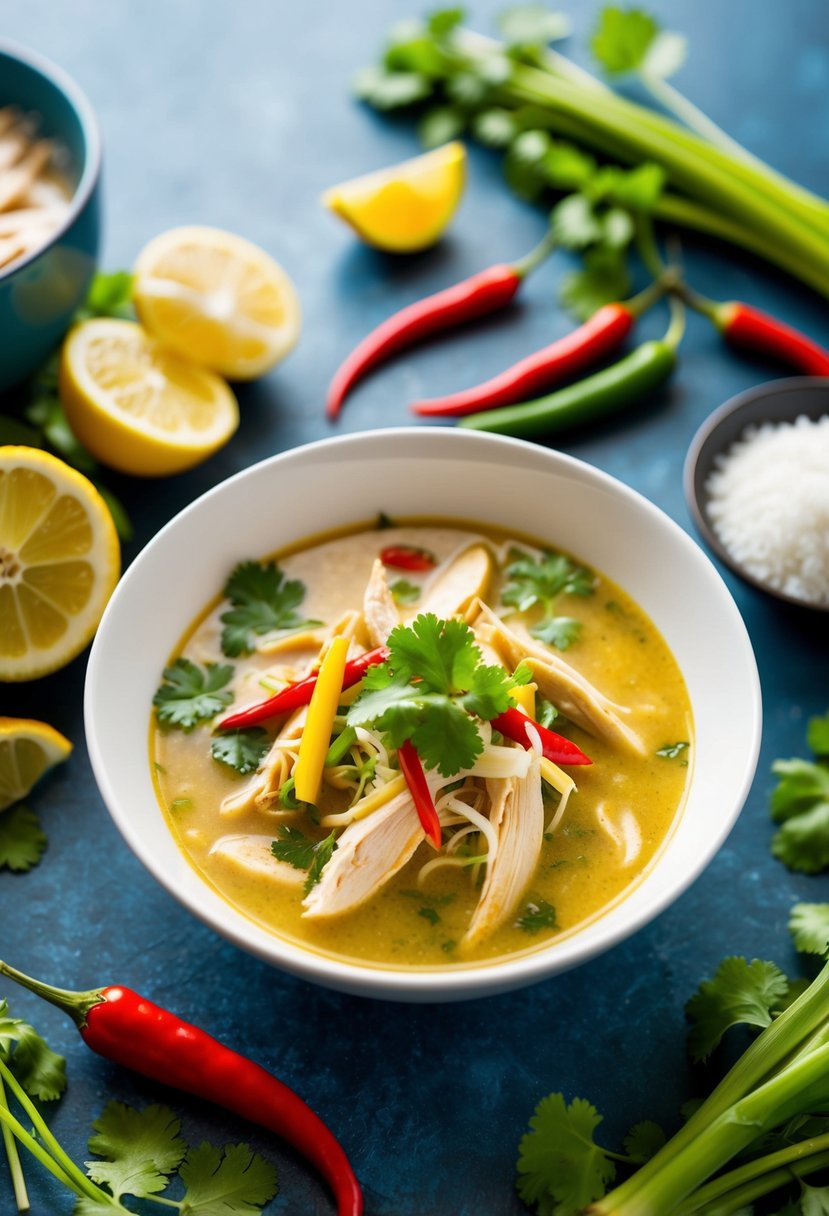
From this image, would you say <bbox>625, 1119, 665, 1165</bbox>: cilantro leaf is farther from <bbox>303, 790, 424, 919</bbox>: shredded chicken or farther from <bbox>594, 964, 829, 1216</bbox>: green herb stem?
<bbox>303, 790, 424, 919</bbox>: shredded chicken

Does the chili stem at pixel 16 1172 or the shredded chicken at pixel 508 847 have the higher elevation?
the shredded chicken at pixel 508 847

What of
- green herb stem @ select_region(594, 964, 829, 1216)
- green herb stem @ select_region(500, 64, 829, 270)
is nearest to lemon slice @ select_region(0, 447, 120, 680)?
green herb stem @ select_region(594, 964, 829, 1216)

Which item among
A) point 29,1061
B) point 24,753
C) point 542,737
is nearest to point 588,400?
point 542,737

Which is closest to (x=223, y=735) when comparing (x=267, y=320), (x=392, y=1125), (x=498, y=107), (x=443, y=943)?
(x=443, y=943)

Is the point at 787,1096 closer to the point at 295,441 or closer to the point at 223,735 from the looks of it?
the point at 223,735

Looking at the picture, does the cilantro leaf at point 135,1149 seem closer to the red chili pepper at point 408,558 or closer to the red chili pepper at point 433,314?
the red chili pepper at point 408,558

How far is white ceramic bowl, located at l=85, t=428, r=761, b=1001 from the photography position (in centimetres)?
275

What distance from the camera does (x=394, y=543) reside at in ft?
12.2

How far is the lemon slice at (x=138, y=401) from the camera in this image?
3.95 metres

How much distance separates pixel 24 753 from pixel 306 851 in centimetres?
93

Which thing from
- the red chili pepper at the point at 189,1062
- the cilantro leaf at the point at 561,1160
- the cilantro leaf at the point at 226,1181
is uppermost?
the cilantro leaf at the point at 561,1160

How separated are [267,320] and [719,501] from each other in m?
1.66

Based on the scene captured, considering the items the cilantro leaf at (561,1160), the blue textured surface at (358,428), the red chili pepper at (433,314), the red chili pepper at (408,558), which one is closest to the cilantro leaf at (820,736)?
the blue textured surface at (358,428)

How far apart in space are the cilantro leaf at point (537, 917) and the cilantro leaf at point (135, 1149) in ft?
3.06
